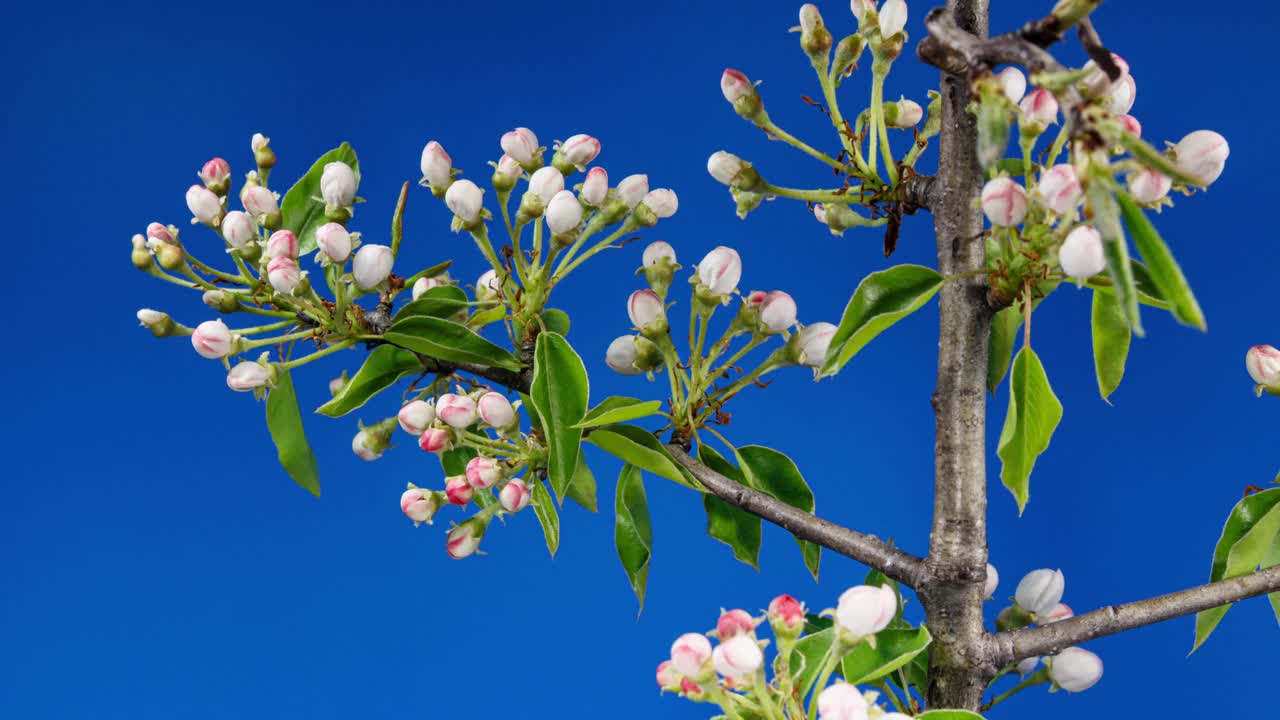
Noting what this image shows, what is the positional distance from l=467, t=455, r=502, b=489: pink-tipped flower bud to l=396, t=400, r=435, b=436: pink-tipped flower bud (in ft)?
0.20

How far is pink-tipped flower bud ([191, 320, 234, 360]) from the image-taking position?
893 mm

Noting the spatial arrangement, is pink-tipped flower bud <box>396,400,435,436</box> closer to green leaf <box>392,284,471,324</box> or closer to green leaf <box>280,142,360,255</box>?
green leaf <box>392,284,471,324</box>

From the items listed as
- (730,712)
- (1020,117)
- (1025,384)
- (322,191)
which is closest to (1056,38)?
(1020,117)

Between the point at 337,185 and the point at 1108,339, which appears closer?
the point at 1108,339

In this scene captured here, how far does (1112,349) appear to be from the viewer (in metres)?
0.79

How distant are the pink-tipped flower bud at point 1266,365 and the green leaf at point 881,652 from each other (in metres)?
0.30

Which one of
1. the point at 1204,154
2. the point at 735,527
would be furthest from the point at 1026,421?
the point at 735,527

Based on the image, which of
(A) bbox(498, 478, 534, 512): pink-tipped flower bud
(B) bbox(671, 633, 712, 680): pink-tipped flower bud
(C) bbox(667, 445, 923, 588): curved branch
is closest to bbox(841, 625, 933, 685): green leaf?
(C) bbox(667, 445, 923, 588): curved branch

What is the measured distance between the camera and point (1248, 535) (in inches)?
35.0

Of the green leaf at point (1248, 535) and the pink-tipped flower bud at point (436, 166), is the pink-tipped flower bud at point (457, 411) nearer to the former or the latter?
the pink-tipped flower bud at point (436, 166)

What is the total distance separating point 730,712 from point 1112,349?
33 cm

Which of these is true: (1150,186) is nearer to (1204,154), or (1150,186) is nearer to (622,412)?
(1204,154)

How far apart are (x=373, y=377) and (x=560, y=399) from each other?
17 centimetres

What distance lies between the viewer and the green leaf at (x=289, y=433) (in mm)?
973
